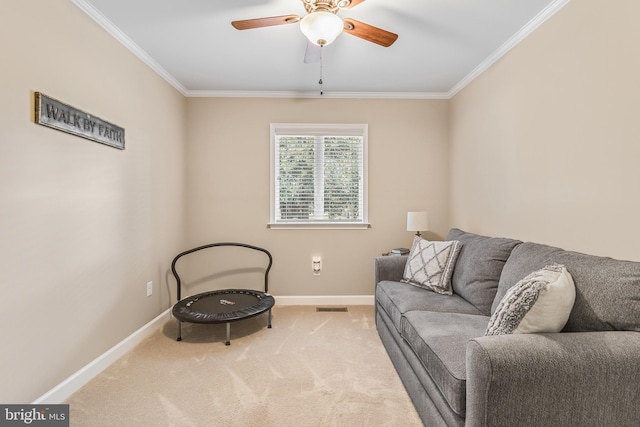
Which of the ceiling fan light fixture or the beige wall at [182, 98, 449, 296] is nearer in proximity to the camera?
Result: the ceiling fan light fixture

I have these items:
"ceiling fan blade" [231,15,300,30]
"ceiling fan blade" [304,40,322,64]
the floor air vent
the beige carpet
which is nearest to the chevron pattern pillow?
the beige carpet

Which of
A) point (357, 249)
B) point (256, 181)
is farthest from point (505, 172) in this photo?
point (256, 181)

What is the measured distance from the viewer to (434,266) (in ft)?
9.41

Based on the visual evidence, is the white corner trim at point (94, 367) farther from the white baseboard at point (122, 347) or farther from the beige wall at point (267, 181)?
the beige wall at point (267, 181)

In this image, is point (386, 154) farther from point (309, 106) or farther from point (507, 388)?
point (507, 388)

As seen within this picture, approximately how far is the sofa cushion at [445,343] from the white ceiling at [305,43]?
2149mm

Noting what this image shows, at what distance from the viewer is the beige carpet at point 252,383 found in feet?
6.38

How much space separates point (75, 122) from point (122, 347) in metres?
1.83

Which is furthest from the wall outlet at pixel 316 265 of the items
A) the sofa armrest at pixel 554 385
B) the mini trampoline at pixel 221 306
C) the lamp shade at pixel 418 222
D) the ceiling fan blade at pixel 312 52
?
the sofa armrest at pixel 554 385

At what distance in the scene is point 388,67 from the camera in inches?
131

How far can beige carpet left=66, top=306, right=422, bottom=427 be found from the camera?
1944 millimetres

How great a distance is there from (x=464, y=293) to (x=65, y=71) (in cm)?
326

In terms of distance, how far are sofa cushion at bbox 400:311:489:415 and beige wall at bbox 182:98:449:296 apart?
Answer: 6.37ft

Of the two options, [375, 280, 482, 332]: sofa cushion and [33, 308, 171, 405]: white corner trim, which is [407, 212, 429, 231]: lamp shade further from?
[33, 308, 171, 405]: white corner trim
